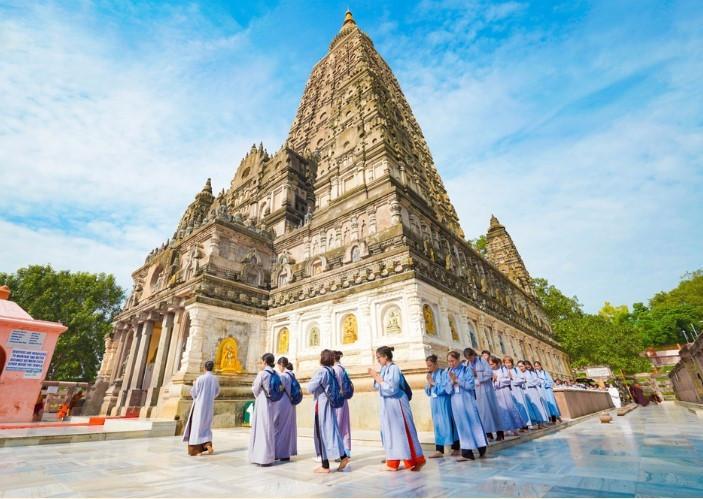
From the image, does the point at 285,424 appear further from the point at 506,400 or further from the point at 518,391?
the point at 518,391

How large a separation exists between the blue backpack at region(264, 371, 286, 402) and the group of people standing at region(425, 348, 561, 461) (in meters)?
3.02

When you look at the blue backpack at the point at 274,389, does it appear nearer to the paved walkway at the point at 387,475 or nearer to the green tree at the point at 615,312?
the paved walkway at the point at 387,475

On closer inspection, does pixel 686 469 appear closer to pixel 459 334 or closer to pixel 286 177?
pixel 459 334

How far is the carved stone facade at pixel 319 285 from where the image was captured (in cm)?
1416

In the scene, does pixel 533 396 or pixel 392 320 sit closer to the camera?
pixel 533 396

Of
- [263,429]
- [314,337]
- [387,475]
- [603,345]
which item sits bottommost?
[387,475]

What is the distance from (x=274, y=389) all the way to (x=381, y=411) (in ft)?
7.12

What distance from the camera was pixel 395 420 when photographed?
5367 mm

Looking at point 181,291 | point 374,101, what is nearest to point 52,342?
point 181,291

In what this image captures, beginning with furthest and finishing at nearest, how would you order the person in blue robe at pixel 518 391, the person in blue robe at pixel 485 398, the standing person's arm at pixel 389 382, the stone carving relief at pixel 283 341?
the stone carving relief at pixel 283 341 → the person in blue robe at pixel 518 391 → the person in blue robe at pixel 485 398 → the standing person's arm at pixel 389 382

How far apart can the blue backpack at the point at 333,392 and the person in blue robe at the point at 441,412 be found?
195 cm

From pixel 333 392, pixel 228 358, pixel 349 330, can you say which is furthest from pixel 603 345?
pixel 333 392

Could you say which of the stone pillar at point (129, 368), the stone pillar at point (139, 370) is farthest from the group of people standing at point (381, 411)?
the stone pillar at point (129, 368)

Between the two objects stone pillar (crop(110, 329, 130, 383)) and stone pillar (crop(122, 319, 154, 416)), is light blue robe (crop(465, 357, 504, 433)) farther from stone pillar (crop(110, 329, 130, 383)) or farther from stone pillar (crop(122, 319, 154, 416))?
stone pillar (crop(110, 329, 130, 383))
